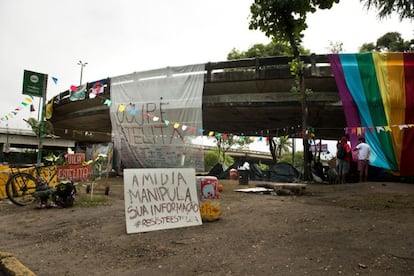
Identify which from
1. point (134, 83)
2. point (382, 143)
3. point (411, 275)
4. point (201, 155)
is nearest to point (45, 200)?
point (201, 155)

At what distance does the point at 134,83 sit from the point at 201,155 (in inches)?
195

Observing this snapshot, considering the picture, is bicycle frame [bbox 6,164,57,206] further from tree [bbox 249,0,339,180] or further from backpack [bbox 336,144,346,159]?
backpack [bbox 336,144,346,159]

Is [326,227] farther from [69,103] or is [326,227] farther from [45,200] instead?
[69,103]

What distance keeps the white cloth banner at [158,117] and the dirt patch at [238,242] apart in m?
2.34

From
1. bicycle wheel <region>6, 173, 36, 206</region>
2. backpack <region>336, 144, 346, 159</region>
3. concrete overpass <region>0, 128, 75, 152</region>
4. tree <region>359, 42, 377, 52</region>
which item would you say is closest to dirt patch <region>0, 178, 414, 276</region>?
bicycle wheel <region>6, 173, 36, 206</region>

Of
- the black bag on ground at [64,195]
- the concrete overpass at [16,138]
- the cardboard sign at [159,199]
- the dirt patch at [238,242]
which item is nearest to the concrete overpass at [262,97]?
the dirt patch at [238,242]

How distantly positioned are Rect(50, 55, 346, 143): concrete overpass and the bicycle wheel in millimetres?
6630

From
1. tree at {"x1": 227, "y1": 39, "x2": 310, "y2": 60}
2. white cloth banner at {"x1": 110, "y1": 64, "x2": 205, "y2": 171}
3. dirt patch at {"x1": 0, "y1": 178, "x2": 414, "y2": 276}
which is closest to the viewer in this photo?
dirt patch at {"x1": 0, "y1": 178, "x2": 414, "y2": 276}

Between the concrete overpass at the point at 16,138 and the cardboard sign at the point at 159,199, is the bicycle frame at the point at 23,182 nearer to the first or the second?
the cardboard sign at the point at 159,199

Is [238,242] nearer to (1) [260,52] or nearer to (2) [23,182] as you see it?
(2) [23,182]

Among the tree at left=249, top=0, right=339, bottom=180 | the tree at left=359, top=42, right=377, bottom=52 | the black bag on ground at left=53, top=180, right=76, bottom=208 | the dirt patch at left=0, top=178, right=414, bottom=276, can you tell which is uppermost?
the tree at left=359, top=42, right=377, bottom=52

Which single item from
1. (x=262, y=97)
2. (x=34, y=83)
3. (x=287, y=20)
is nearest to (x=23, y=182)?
(x=34, y=83)

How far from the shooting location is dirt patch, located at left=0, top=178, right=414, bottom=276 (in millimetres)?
3424

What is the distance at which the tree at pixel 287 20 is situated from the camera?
8.89 m
